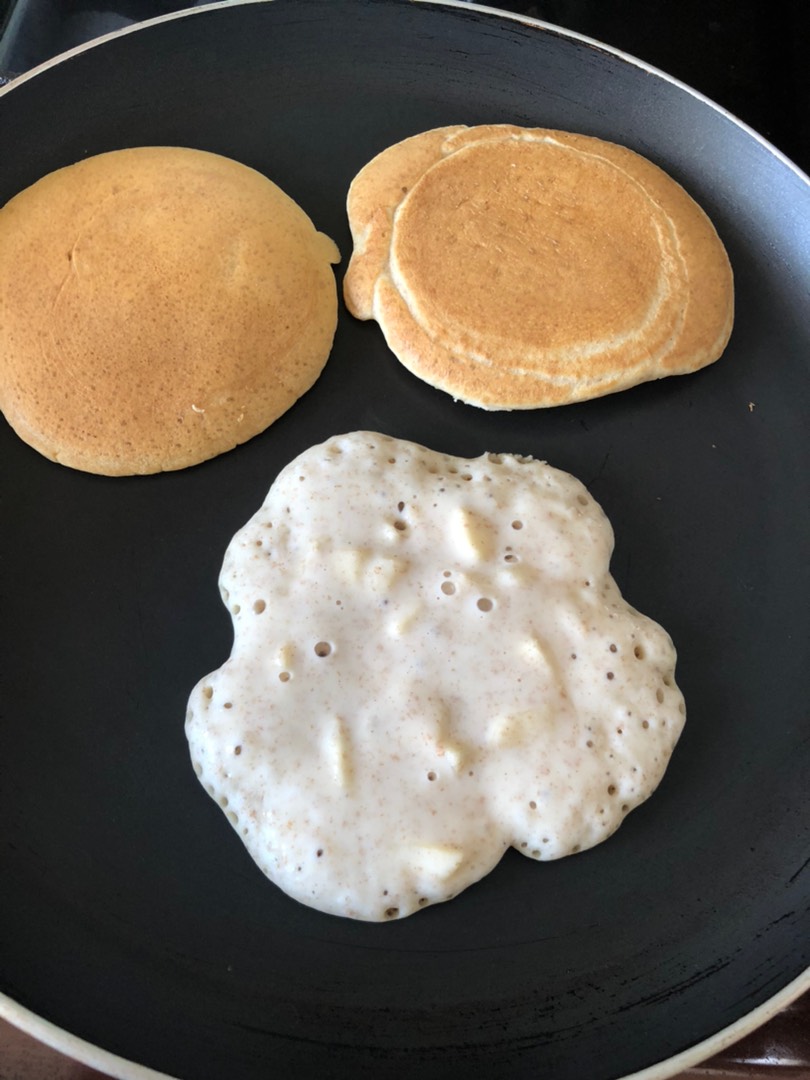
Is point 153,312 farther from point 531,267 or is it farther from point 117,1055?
point 117,1055

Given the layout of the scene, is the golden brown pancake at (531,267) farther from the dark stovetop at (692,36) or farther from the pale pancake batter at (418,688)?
the dark stovetop at (692,36)

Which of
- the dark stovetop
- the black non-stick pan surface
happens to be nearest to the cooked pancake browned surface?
the black non-stick pan surface

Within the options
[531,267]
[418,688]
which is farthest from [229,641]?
[531,267]

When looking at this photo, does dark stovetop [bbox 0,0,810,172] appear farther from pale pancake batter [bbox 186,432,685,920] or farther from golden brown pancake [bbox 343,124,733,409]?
pale pancake batter [bbox 186,432,685,920]

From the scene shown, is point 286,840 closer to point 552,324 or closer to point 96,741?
point 96,741

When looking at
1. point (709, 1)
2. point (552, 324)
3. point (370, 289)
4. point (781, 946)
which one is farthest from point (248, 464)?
point (709, 1)

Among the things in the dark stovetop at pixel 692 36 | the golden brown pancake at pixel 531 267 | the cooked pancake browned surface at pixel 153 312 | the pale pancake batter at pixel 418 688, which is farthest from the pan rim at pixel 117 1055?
the dark stovetop at pixel 692 36
